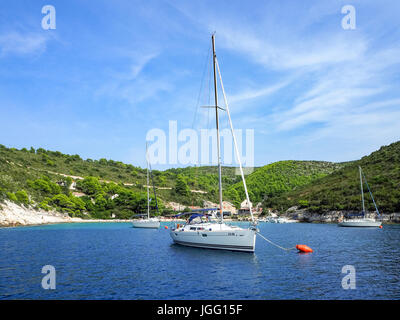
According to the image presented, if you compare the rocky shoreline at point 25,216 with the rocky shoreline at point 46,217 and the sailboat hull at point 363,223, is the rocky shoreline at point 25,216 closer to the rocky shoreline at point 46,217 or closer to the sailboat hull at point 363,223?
the rocky shoreline at point 46,217

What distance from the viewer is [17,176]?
101 metres

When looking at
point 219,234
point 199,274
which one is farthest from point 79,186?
point 199,274

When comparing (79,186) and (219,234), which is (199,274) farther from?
(79,186)

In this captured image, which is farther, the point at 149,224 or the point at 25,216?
the point at 25,216

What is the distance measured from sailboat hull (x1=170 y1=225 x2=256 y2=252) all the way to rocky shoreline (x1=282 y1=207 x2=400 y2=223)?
231 feet

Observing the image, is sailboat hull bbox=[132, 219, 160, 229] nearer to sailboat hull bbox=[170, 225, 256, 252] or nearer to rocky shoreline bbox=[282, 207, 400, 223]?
sailboat hull bbox=[170, 225, 256, 252]

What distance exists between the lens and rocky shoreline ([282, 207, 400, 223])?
8399 centimetres

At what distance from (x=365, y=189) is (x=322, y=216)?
17.0m

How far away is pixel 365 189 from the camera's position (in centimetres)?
10269

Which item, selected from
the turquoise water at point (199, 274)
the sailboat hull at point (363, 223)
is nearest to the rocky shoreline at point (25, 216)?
the turquoise water at point (199, 274)

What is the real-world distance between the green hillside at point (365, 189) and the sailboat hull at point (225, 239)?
2820 inches

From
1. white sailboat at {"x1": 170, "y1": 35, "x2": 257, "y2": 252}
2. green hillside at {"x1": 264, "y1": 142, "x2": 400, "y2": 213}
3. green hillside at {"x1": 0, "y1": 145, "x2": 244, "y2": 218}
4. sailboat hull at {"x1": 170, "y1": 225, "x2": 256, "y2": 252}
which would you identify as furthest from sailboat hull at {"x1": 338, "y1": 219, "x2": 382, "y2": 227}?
green hillside at {"x1": 0, "y1": 145, "x2": 244, "y2": 218}
